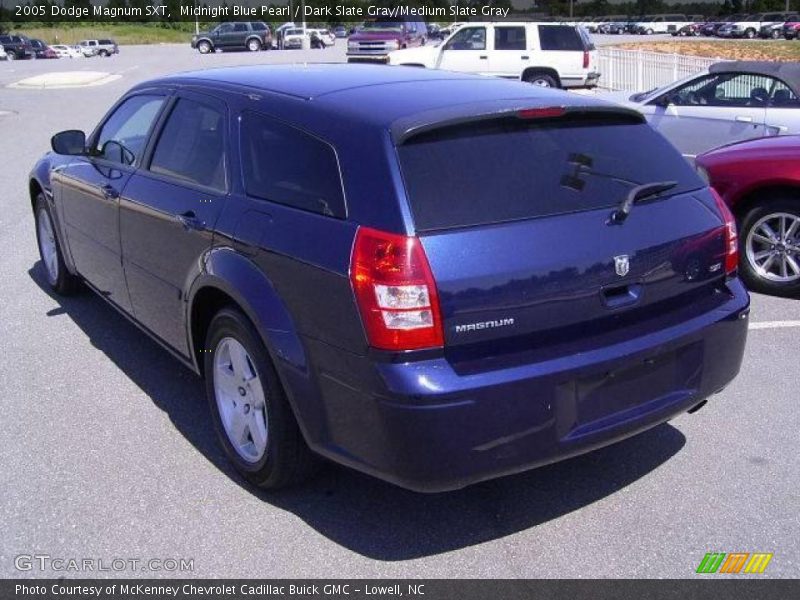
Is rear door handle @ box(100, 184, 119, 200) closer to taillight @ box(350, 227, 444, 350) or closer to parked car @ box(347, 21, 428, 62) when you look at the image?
taillight @ box(350, 227, 444, 350)

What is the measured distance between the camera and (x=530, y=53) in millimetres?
20969

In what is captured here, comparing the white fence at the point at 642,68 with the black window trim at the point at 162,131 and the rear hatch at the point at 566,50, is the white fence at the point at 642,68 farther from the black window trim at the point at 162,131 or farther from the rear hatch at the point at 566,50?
the black window trim at the point at 162,131

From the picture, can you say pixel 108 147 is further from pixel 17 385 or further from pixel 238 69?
pixel 17 385

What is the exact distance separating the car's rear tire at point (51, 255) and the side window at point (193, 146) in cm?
210

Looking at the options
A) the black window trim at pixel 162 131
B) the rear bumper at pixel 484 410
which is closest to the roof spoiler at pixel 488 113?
the rear bumper at pixel 484 410

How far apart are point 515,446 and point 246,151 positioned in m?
1.76

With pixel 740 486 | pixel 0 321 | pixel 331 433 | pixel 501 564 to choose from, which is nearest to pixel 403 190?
pixel 331 433

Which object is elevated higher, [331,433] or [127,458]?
[331,433]

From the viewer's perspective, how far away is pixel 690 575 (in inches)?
126

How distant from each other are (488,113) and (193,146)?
1600 millimetres

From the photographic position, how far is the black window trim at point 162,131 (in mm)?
3961

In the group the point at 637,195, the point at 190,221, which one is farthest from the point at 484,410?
the point at 190,221

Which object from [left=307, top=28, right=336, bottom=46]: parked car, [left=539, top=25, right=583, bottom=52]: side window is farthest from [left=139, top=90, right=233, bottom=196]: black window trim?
[left=307, top=28, right=336, bottom=46]: parked car

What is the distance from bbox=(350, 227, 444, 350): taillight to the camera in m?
3.01
